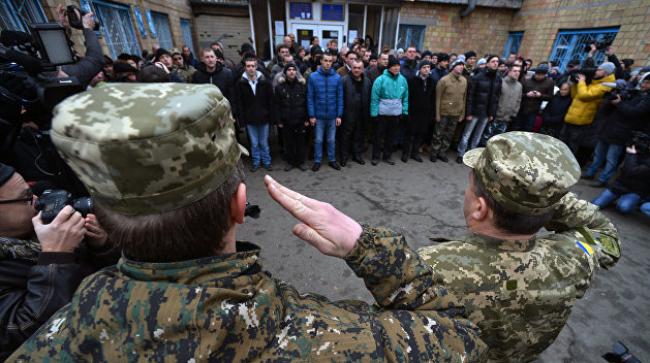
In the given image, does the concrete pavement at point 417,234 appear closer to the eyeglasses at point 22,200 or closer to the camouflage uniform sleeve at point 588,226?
the camouflage uniform sleeve at point 588,226

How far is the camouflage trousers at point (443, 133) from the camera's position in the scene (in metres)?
5.63

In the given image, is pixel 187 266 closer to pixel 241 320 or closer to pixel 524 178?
pixel 241 320

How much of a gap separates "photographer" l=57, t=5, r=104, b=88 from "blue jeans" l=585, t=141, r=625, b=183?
7377mm

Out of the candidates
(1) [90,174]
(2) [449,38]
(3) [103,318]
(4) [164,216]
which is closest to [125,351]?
(3) [103,318]

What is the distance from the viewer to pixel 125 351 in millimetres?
588

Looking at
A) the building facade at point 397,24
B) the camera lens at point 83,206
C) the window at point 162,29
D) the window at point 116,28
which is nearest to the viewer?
the camera lens at point 83,206

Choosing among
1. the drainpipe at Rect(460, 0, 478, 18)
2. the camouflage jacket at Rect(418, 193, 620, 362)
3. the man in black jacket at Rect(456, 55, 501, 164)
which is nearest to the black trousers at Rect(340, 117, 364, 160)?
the man in black jacket at Rect(456, 55, 501, 164)

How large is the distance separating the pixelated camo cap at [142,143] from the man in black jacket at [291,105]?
4.37 meters

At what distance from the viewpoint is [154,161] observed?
0.61 m

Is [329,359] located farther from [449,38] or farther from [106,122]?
[449,38]

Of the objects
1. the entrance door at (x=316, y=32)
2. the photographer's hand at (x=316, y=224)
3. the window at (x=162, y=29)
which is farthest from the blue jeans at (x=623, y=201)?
the window at (x=162, y=29)

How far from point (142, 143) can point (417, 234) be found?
11.7 ft

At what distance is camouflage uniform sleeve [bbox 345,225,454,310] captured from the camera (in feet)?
2.65

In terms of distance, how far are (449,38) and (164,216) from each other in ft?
51.4
